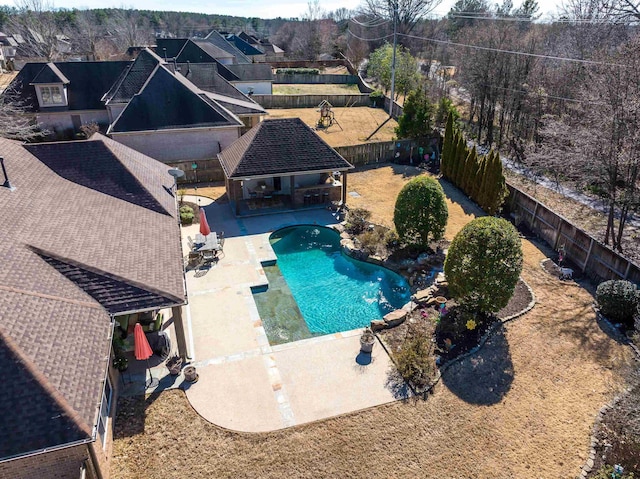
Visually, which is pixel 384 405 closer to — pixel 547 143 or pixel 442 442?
pixel 442 442

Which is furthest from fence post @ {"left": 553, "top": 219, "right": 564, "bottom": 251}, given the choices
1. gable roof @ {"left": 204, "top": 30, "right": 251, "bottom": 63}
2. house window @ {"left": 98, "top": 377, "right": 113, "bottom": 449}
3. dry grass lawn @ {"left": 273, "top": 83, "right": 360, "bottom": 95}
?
gable roof @ {"left": 204, "top": 30, "right": 251, "bottom": 63}

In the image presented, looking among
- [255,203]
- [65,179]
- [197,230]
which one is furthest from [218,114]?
[65,179]

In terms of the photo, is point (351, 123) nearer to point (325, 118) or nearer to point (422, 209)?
point (325, 118)

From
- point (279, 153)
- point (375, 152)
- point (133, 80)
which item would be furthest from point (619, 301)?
point (133, 80)

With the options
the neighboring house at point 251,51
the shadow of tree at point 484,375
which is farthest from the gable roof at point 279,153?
the neighboring house at point 251,51

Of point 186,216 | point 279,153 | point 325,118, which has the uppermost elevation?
point 279,153

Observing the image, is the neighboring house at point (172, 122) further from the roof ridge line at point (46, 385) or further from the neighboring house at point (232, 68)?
the roof ridge line at point (46, 385)

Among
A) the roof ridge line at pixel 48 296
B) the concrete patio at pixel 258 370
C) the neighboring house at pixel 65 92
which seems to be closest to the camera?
the roof ridge line at pixel 48 296

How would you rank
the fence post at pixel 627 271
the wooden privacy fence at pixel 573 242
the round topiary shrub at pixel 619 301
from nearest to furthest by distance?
the round topiary shrub at pixel 619 301, the fence post at pixel 627 271, the wooden privacy fence at pixel 573 242
